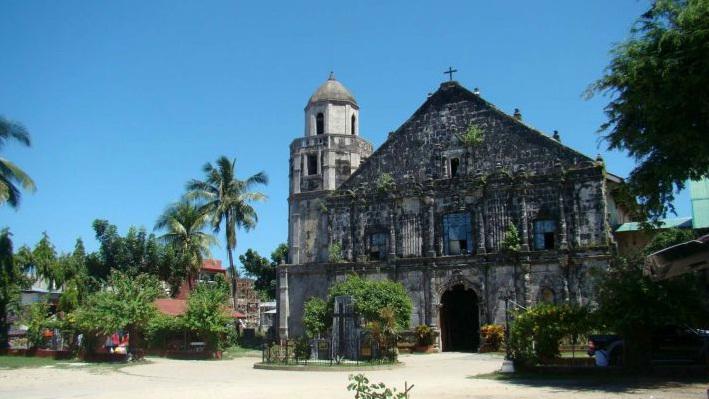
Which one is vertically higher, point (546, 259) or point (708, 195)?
point (708, 195)

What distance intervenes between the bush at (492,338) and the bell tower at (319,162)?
35.0ft

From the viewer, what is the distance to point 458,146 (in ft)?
112

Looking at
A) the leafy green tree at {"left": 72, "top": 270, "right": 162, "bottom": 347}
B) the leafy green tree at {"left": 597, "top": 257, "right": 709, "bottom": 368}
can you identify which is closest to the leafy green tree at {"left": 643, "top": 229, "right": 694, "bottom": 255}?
the leafy green tree at {"left": 597, "top": 257, "right": 709, "bottom": 368}

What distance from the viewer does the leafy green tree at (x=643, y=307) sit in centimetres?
1573

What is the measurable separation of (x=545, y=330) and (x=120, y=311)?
19.5 m

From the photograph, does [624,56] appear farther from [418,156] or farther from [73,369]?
[73,369]

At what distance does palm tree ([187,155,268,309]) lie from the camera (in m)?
42.6

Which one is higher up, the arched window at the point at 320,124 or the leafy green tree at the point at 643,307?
the arched window at the point at 320,124

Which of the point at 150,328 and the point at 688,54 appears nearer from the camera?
the point at 688,54

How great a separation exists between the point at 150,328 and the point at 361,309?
37.7 ft

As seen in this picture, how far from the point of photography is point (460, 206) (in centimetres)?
3328

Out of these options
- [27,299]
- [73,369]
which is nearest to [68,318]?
[73,369]

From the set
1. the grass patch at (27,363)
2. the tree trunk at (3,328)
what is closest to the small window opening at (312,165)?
the grass patch at (27,363)

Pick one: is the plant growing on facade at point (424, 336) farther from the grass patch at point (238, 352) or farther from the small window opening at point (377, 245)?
the grass patch at point (238, 352)
